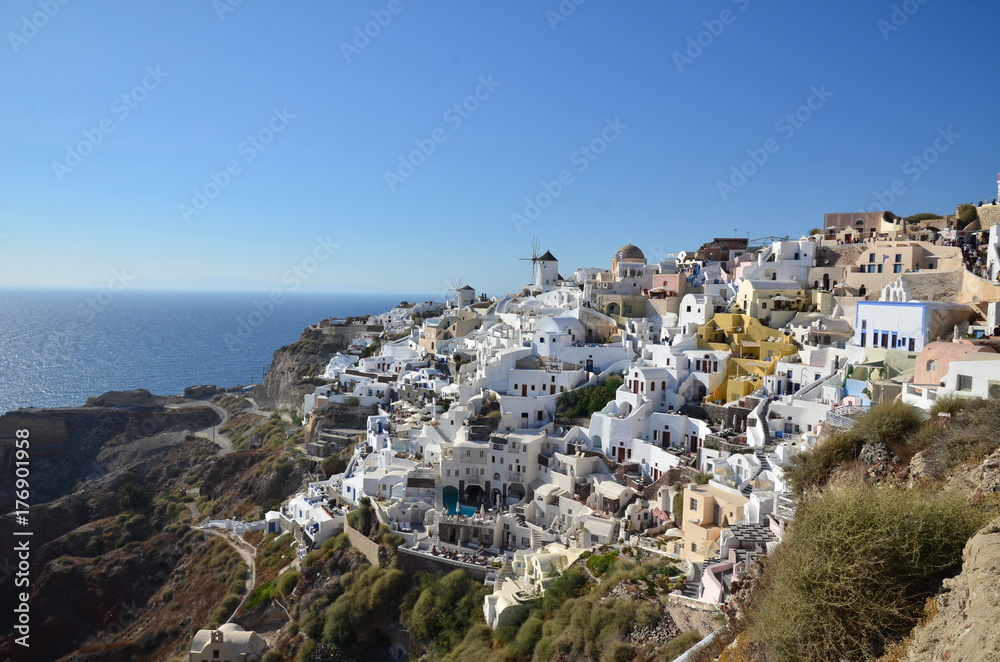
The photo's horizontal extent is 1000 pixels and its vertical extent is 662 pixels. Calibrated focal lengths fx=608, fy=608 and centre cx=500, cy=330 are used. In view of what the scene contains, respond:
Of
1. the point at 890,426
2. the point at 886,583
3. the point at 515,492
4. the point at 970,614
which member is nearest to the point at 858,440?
the point at 890,426

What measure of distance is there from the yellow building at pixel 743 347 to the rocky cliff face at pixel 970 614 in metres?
16.7

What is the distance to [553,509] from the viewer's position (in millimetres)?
19766

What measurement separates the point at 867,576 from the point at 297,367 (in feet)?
149

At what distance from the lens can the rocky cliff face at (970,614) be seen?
13.7 ft

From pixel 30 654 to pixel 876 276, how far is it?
37.0m

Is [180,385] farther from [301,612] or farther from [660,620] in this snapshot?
[660,620]

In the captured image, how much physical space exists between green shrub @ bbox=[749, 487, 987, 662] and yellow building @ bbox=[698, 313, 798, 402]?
16.0 metres

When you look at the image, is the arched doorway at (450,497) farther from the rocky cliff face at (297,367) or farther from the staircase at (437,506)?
the rocky cliff face at (297,367)

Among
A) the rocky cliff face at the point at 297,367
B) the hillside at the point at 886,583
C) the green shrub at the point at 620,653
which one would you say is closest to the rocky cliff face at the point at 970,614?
the hillside at the point at 886,583

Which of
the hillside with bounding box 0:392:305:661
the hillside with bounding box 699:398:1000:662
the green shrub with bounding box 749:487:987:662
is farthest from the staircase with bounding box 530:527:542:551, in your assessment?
the green shrub with bounding box 749:487:987:662

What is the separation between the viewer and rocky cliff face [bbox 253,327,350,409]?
44.4 meters

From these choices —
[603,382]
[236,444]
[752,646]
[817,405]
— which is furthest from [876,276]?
[236,444]

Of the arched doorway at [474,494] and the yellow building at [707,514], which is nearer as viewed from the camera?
the yellow building at [707,514]

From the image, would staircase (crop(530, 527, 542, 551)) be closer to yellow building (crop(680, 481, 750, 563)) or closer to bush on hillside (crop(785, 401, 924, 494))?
yellow building (crop(680, 481, 750, 563))
